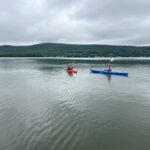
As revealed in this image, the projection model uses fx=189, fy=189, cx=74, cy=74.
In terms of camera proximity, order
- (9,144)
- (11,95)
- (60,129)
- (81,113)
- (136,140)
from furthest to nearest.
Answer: (11,95)
(81,113)
(60,129)
(136,140)
(9,144)

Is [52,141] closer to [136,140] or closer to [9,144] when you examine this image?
[9,144]

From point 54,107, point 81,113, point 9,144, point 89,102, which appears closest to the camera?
point 9,144

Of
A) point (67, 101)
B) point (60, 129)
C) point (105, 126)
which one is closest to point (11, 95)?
point (67, 101)

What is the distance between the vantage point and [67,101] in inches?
752

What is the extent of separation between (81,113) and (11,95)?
9.99 metres

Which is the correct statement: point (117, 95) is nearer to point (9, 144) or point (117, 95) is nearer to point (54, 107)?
point (54, 107)

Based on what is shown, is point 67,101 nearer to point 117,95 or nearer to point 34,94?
point 34,94

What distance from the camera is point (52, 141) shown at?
10727 mm

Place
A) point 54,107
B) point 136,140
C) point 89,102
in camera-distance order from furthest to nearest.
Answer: point 89,102 → point 54,107 → point 136,140

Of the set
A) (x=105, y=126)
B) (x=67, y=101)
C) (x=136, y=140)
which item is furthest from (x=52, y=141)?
(x=67, y=101)

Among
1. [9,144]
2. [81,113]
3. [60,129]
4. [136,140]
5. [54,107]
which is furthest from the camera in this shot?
[54,107]

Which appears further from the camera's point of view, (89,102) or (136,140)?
(89,102)

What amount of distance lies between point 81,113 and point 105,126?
9.69 ft

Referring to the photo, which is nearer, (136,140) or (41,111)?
(136,140)
